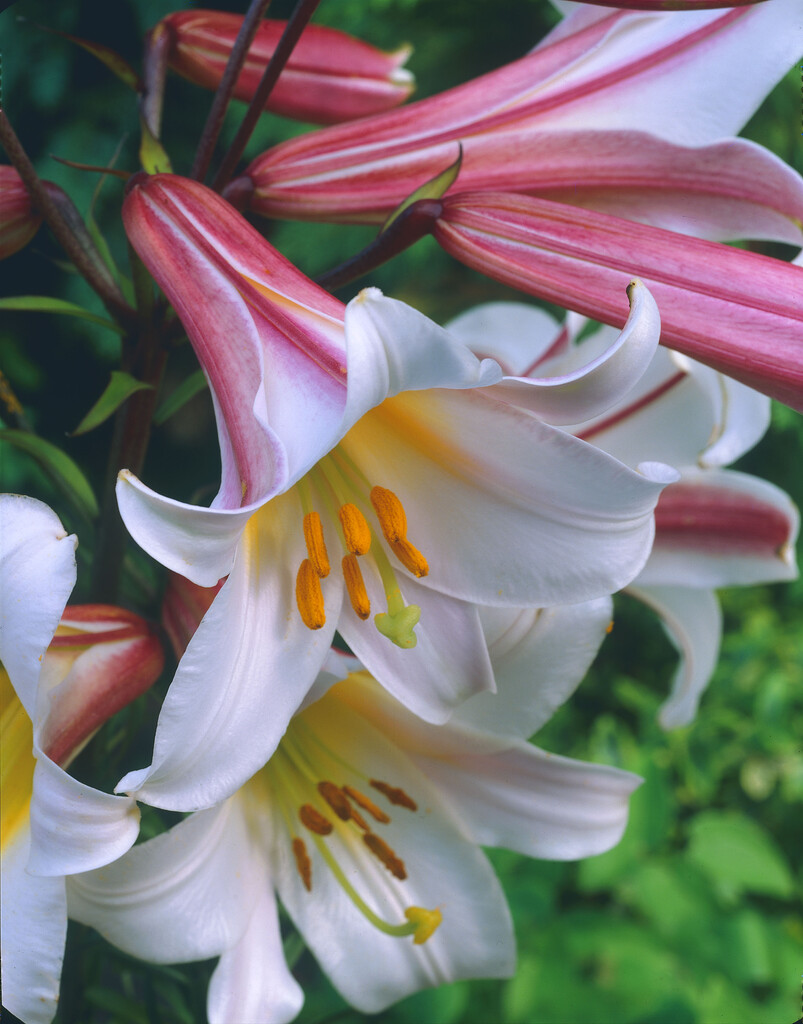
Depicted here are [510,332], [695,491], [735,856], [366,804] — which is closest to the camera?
[366,804]

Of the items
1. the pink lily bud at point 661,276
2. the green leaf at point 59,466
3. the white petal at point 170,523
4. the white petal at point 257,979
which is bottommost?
the white petal at point 257,979

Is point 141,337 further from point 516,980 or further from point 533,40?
point 533,40

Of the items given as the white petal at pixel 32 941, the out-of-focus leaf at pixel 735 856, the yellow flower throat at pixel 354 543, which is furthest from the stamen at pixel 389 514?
the out-of-focus leaf at pixel 735 856

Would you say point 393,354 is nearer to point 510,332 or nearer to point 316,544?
point 316,544

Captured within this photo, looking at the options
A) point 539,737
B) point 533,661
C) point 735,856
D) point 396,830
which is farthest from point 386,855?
point 539,737

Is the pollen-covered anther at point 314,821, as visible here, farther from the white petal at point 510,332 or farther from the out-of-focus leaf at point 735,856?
the out-of-focus leaf at point 735,856

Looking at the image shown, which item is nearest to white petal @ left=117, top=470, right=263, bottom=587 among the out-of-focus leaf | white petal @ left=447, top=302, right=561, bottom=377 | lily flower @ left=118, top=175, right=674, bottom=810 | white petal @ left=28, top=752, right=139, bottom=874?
lily flower @ left=118, top=175, right=674, bottom=810
